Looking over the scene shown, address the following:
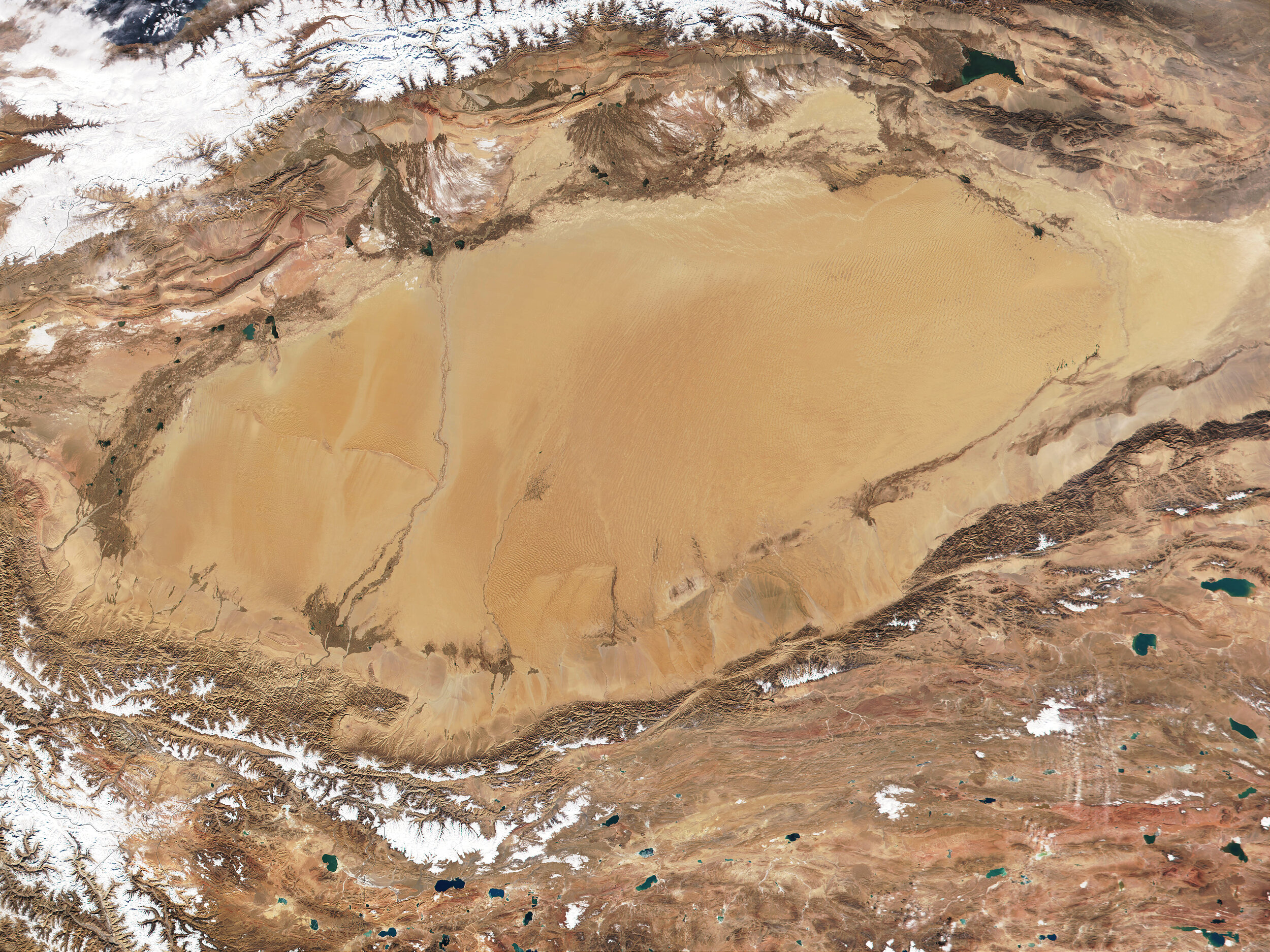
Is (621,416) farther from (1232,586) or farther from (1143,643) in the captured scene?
(1232,586)

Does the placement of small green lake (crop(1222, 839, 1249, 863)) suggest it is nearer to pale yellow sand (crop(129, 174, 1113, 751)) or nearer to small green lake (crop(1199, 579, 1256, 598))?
small green lake (crop(1199, 579, 1256, 598))

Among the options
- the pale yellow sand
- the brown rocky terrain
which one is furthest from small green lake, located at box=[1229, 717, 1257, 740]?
the pale yellow sand

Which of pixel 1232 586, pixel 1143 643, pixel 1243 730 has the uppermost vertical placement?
pixel 1232 586

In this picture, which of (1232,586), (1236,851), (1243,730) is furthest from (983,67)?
(1236,851)

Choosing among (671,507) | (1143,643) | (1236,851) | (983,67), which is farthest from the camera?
(983,67)

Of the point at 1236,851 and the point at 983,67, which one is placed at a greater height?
the point at 983,67

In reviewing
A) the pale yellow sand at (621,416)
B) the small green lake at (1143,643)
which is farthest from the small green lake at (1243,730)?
Answer: the pale yellow sand at (621,416)

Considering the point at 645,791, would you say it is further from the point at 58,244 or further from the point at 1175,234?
the point at 58,244
